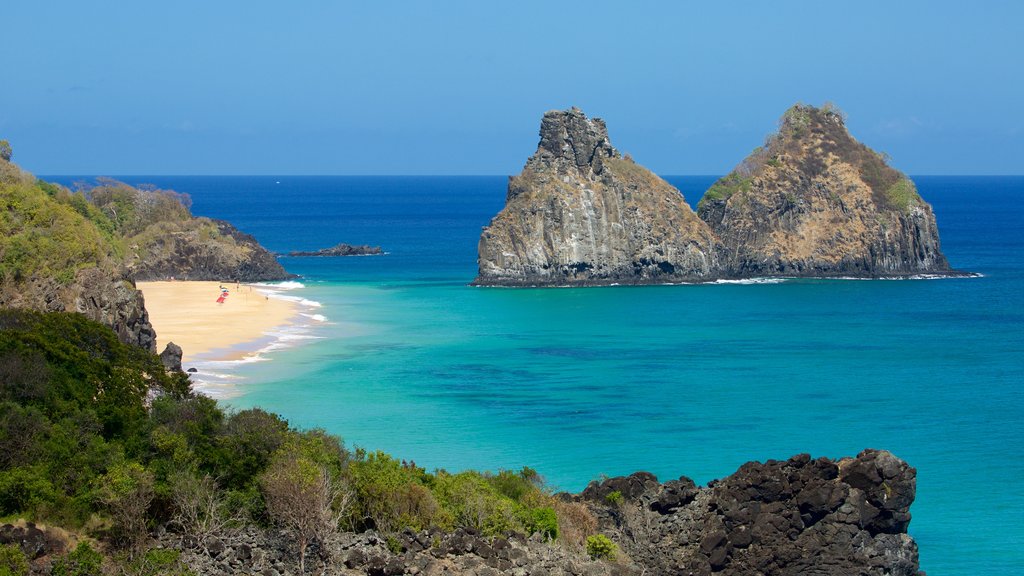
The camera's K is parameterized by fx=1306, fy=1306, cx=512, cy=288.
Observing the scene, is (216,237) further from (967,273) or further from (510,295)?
(967,273)

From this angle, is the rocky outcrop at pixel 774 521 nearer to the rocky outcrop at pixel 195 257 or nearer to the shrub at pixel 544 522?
the shrub at pixel 544 522

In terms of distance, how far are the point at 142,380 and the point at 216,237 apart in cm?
7268

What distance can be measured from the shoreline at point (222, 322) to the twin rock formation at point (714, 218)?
59.7 ft

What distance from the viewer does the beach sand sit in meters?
63.9

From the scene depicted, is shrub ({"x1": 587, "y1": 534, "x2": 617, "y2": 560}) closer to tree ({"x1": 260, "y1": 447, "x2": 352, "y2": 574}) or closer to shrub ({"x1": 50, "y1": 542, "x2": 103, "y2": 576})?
tree ({"x1": 260, "y1": 447, "x2": 352, "y2": 574})

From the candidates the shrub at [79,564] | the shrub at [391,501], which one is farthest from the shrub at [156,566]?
the shrub at [391,501]

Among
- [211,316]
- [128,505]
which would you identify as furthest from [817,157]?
[128,505]

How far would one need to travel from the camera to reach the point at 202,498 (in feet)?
84.8

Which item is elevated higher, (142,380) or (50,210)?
(50,210)

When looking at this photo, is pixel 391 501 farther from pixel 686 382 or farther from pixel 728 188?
pixel 728 188

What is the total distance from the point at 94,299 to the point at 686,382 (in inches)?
972

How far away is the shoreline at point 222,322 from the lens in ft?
191

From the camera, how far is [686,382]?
56.5m

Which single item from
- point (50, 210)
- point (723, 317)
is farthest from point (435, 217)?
point (50, 210)
